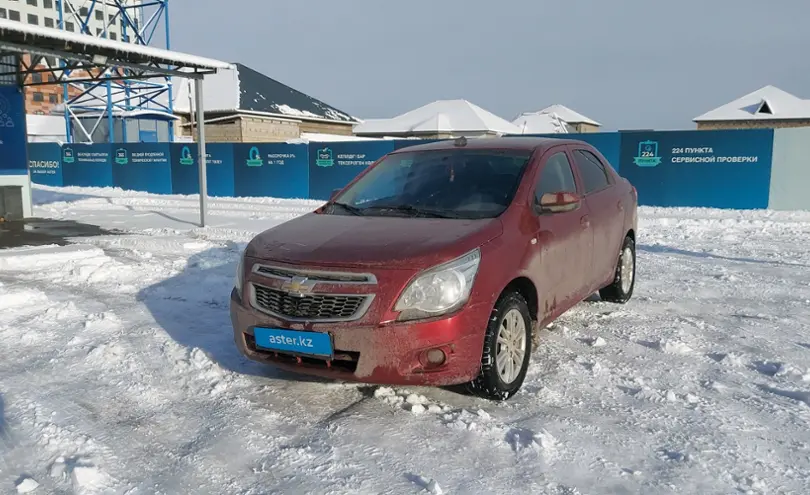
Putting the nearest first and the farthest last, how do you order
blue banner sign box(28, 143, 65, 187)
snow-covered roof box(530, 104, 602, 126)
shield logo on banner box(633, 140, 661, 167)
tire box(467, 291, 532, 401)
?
tire box(467, 291, 532, 401) < shield logo on banner box(633, 140, 661, 167) < blue banner sign box(28, 143, 65, 187) < snow-covered roof box(530, 104, 602, 126)

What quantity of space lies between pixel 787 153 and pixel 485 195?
11954mm

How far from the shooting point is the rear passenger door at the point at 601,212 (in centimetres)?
517

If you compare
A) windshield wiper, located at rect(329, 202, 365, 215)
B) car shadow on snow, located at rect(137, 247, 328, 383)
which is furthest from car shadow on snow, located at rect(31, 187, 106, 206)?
windshield wiper, located at rect(329, 202, 365, 215)

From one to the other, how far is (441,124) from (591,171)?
37.6m

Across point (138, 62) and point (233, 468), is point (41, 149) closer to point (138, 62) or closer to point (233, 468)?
point (138, 62)

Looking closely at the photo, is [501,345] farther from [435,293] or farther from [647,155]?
[647,155]

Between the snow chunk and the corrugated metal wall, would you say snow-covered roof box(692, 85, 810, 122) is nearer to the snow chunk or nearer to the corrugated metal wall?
the corrugated metal wall

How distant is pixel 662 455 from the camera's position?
312cm

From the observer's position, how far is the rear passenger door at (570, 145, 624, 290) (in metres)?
5.17

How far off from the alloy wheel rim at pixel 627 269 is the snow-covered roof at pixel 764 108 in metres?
46.5

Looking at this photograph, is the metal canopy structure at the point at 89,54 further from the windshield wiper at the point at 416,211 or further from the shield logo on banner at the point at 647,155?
the shield logo on banner at the point at 647,155

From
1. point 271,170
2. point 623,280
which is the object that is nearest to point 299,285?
point 623,280

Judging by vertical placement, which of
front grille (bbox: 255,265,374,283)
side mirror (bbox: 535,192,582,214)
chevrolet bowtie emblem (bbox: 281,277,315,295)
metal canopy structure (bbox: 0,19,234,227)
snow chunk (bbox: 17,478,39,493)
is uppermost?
metal canopy structure (bbox: 0,19,234,227)

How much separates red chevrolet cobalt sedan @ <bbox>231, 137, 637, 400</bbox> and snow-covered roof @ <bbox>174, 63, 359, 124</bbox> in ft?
112
